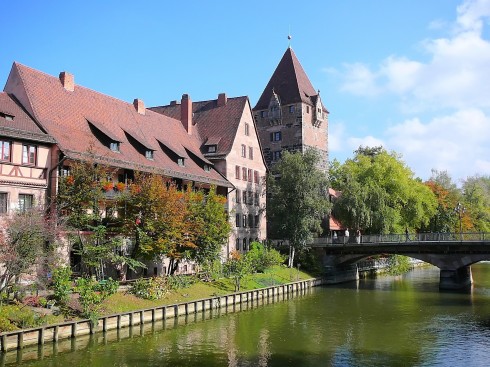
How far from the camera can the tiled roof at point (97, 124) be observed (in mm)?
40656

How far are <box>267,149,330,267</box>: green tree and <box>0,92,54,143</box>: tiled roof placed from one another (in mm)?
29745

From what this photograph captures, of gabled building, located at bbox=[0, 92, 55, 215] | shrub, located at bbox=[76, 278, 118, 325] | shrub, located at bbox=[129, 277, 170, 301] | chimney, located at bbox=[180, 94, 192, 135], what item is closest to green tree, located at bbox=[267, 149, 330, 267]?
chimney, located at bbox=[180, 94, 192, 135]

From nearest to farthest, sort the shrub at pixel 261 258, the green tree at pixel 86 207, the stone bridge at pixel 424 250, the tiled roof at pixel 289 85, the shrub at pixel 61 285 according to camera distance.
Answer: the shrub at pixel 61 285 < the green tree at pixel 86 207 < the shrub at pixel 261 258 < the stone bridge at pixel 424 250 < the tiled roof at pixel 289 85

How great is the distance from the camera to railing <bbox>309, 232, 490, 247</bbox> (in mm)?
57219

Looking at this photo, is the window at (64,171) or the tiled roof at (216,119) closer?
the window at (64,171)

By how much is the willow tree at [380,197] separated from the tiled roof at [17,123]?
39.2 metres

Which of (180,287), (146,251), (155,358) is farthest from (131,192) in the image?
(155,358)

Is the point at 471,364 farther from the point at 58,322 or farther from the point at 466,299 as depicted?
the point at 466,299

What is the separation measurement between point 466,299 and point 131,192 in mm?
30608

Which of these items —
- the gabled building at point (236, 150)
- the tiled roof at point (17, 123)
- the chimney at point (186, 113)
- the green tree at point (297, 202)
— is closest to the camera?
the tiled roof at point (17, 123)

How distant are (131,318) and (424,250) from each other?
35997mm

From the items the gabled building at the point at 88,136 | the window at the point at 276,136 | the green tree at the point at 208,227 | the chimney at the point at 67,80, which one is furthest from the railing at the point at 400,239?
the chimney at the point at 67,80

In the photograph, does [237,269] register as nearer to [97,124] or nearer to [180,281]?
[180,281]

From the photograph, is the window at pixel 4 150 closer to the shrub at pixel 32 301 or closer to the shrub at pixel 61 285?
the shrub at pixel 61 285
